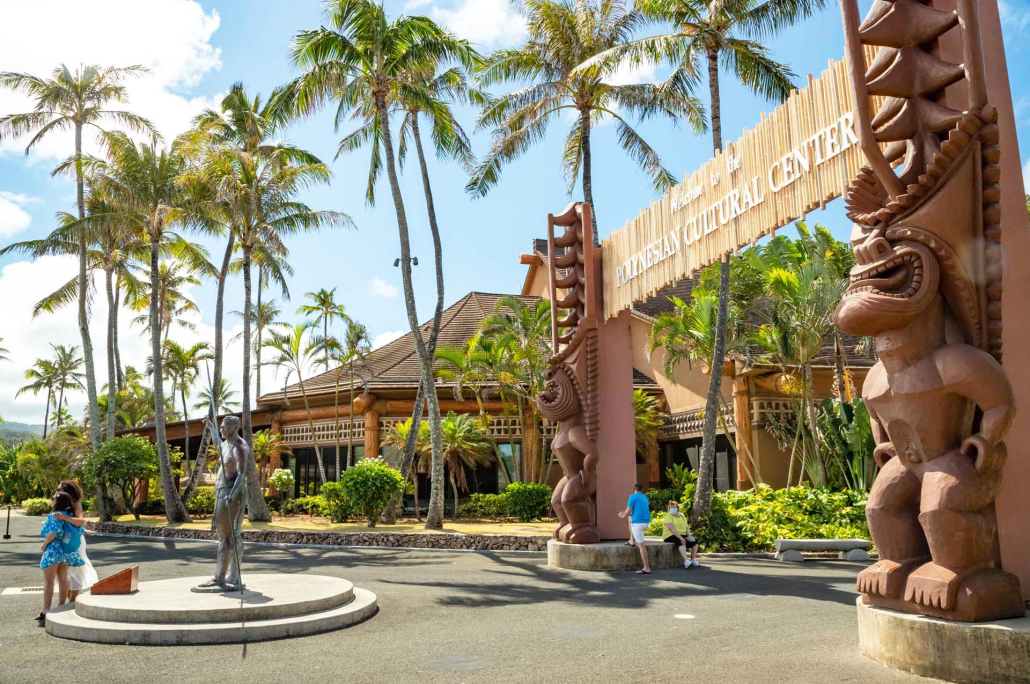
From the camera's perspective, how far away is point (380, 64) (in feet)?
62.3

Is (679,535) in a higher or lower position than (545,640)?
higher

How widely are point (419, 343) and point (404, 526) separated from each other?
4.74 metres

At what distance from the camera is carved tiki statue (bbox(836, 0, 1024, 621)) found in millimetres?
Result: 5383

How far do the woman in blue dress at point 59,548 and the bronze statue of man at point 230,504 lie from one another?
141 centimetres

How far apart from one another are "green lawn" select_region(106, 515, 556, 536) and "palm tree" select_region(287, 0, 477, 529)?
0.86 metres

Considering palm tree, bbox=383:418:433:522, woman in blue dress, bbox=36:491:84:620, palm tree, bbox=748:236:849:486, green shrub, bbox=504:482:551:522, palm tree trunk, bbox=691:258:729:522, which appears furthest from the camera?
palm tree, bbox=383:418:433:522

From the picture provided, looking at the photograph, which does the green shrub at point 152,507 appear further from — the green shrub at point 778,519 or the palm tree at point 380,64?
the green shrub at point 778,519

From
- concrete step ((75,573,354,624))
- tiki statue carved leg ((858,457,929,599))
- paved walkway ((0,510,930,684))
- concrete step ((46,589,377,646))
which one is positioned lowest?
paved walkway ((0,510,930,684))

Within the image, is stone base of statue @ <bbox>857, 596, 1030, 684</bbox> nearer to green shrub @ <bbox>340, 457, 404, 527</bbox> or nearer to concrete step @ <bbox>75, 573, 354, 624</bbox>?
concrete step @ <bbox>75, 573, 354, 624</bbox>

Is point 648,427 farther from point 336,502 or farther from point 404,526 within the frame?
point 336,502

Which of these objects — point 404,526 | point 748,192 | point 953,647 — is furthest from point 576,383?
point 404,526

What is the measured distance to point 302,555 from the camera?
16078 mm

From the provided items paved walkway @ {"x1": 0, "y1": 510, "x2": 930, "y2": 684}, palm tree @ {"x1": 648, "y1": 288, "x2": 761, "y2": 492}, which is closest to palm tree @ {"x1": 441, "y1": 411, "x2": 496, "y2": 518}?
palm tree @ {"x1": 648, "y1": 288, "x2": 761, "y2": 492}

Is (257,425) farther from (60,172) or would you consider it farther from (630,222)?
(630,222)
